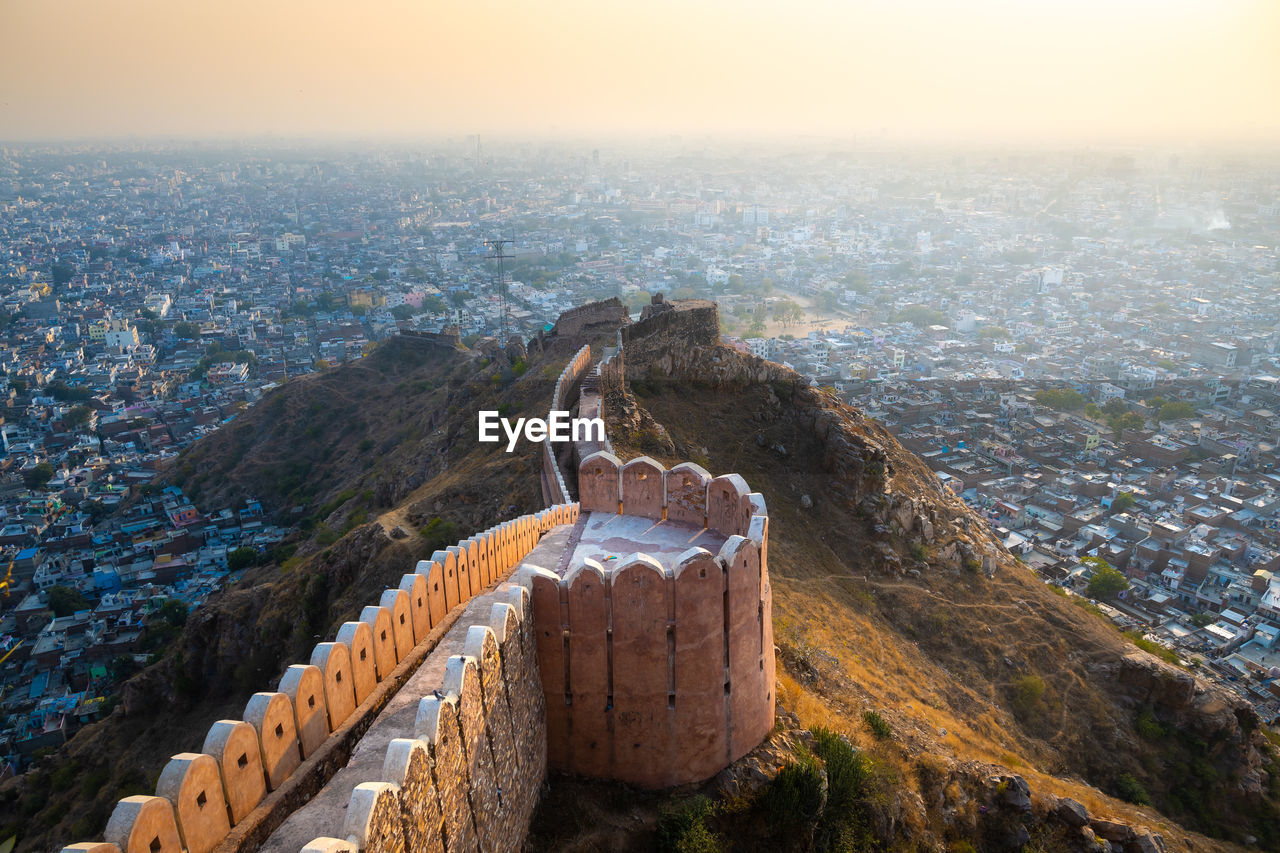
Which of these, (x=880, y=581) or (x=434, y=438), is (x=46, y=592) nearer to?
(x=434, y=438)

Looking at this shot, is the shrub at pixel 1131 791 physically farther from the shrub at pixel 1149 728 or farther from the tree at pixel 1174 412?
the tree at pixel 1174 412

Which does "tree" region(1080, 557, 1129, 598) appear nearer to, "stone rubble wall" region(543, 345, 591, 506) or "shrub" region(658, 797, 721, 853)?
"stone rubble wall" region(543, 345, 591, 506)

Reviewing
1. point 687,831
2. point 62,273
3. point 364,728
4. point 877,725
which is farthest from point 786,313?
point 364,728

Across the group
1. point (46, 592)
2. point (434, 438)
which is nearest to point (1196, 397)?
point (434, 438)

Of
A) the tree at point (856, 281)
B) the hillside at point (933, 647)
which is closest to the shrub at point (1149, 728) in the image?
the hillside at point (933, 647)

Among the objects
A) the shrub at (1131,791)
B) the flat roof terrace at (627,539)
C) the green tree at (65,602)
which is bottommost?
the green tree at (65,602)

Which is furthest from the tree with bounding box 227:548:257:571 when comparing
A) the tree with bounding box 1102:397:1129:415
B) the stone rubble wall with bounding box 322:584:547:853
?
the tree with bounding box 1102:397:1129:415
